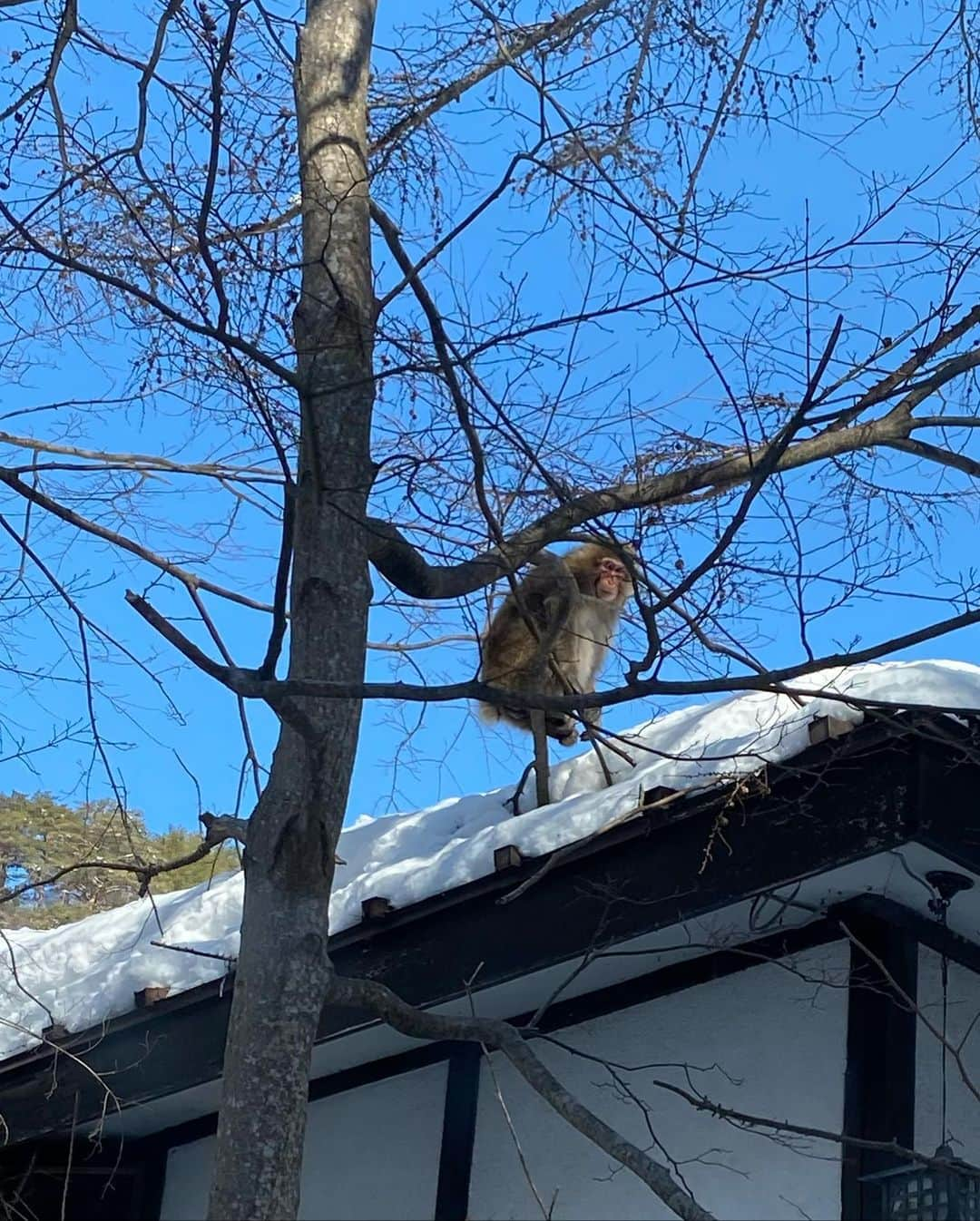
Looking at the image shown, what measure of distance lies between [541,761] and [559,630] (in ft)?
2.36

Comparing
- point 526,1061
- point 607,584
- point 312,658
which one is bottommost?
point 526,1061

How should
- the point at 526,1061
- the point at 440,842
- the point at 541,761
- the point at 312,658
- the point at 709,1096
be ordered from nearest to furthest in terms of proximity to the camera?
the point at 526,1061 → the point at 312,658 → the point at 709,1096 → the point at 541,761 → the point at 440,842

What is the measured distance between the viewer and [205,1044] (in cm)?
556

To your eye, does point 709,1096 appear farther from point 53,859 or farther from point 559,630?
point 53,859

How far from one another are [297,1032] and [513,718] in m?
4.48

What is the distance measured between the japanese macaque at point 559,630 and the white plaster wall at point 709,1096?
1026 millimetres

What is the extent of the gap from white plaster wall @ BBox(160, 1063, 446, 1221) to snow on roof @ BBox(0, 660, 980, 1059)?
3.16ft

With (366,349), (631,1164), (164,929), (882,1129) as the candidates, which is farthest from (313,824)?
(164,929)

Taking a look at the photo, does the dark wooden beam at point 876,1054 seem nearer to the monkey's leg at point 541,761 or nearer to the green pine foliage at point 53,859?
→ the monkey's leg at point 541,761

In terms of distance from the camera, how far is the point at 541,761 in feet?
17.3

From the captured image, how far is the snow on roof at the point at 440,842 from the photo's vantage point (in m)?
4.29

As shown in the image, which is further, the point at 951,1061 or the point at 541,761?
the point at 541,761

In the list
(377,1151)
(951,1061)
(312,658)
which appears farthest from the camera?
(377,1151)

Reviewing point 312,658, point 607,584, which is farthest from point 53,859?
point 312,658
